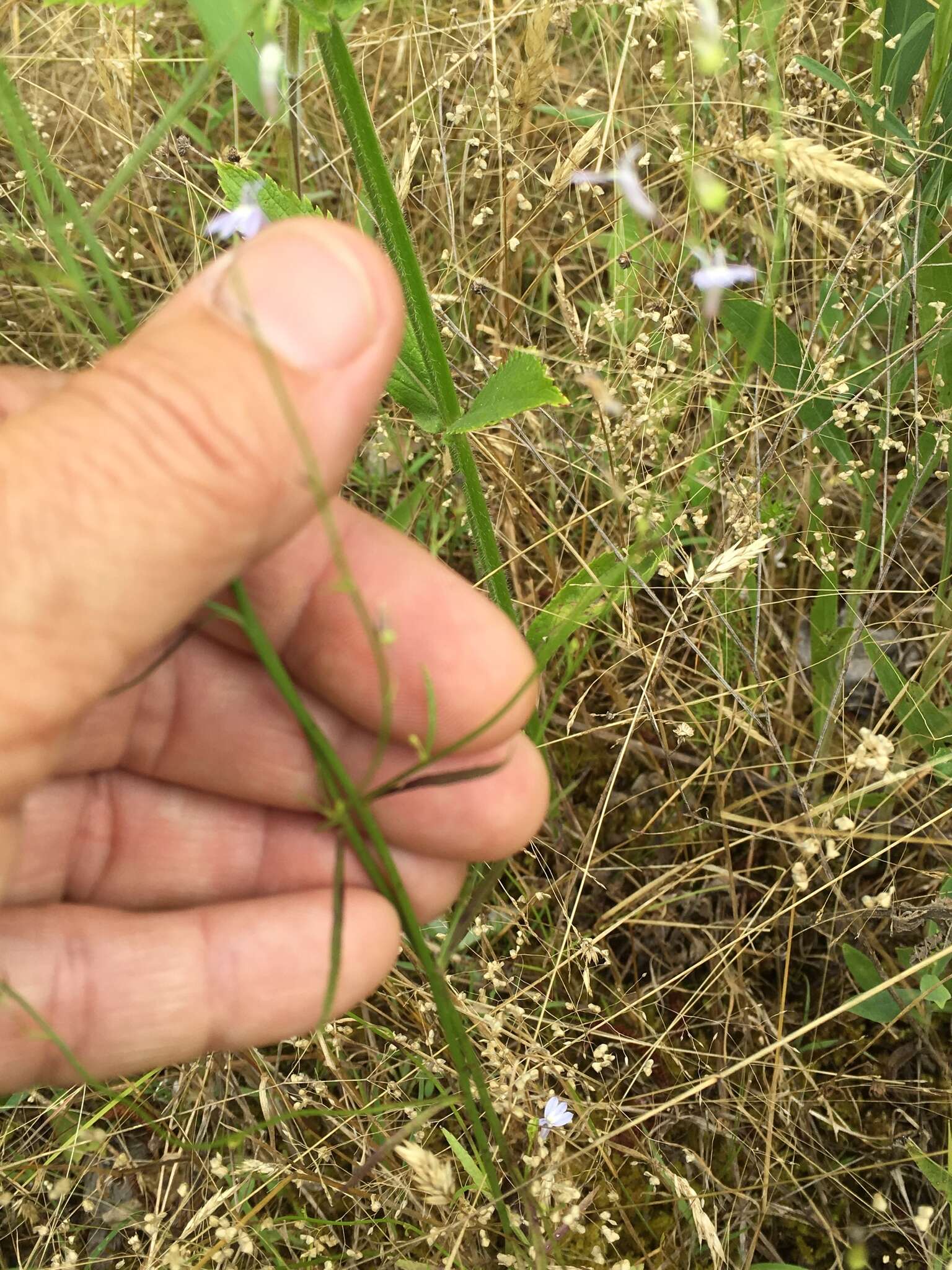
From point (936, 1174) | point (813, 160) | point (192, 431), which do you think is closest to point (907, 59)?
point (813, 160)

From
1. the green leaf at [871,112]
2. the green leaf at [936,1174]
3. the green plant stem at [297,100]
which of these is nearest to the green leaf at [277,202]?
the green plant stem at [297,100]

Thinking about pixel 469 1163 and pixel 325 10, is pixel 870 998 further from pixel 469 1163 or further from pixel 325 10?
pixel 325 10

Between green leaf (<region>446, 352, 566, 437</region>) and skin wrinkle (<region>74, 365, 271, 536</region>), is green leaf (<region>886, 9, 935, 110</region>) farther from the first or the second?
skin wrinkle (<region>74, 365, 271, 536</region>)

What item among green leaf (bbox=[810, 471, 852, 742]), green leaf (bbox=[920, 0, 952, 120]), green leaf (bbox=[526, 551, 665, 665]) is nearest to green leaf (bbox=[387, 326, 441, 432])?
green leaf (bbox=[526, 551, 665, 665])

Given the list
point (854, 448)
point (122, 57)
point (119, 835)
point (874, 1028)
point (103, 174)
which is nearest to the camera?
point (119, 835)

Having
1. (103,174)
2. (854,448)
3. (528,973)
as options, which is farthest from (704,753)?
(103,174)

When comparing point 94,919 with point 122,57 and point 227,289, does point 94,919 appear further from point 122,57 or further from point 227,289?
point 122,57

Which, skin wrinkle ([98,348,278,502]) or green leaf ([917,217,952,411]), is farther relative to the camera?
green leaf ([917,217,952,411])

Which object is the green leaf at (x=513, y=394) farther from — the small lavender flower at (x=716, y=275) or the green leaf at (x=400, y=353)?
the small lavender flower at (x=716, y=275)
